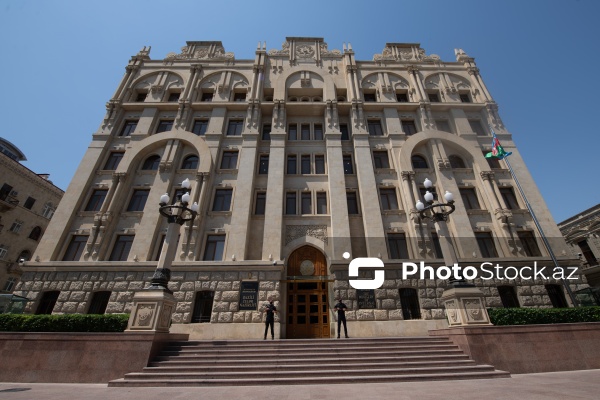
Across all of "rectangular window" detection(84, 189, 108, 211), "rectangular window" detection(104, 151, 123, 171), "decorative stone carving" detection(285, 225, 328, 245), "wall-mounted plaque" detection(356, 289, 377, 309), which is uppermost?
"rectangular window" detection(104, 151, 123, 171)

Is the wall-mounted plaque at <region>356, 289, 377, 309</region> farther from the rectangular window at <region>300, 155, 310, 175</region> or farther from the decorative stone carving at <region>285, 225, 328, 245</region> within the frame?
the rectangular window at <region>300, 155, 310, 175</region>

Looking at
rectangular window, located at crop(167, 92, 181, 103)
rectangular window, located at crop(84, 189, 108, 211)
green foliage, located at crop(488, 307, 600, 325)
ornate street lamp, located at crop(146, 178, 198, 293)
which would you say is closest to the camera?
ornate street lamp, located at crop(146, 178, 198, 293)

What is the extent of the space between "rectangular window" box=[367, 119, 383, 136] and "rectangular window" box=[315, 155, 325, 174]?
511 cm

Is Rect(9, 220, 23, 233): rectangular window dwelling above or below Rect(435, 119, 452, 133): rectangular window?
below

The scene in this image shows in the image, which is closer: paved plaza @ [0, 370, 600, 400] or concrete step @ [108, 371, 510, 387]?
paved plaza @ [0, 370, 600, 400]

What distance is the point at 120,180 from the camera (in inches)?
761

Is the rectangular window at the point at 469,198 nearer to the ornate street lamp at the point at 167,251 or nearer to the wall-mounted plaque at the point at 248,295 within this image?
→ the wall-mounted plaque at the point at 248,295

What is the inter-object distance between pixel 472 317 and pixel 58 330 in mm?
16882

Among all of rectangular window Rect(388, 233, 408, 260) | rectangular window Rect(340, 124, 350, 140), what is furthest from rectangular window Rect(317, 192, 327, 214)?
rectangular window Rect(340, 124, 350, 140)

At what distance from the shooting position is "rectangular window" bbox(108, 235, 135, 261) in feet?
56.5

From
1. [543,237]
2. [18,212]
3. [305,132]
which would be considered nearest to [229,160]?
[305,132]

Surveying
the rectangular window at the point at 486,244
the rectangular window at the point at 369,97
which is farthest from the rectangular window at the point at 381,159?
the rectangular window at the point at 486,244

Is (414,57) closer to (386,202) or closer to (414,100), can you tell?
(414,100)

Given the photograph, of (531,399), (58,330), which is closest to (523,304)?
(531,399)
